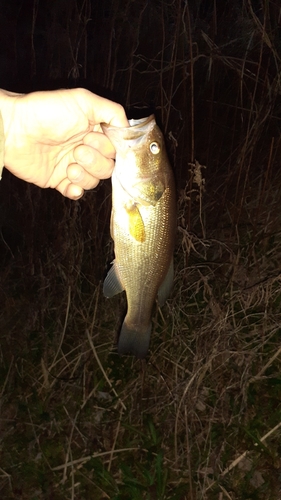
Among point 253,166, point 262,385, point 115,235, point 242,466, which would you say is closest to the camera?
point 115,235

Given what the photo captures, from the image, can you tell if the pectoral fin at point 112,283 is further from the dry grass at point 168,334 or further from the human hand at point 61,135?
the dry grass at point 168,334

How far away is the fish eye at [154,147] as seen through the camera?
70.4 inches

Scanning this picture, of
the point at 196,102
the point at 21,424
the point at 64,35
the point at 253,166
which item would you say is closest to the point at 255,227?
the point at 253,166

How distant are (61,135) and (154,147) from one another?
0.38 m

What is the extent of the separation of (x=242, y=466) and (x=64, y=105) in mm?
2535

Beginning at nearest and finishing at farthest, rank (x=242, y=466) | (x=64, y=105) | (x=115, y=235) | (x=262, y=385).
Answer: (x=64, y=105) → (x=115, y=235) → (x=242, y=466) → (x=262, y=385)

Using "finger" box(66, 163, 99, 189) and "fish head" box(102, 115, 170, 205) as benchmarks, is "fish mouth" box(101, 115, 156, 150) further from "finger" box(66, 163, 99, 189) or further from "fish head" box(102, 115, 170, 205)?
"finger" box(66, 163, 99, 189)

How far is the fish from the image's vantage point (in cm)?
178

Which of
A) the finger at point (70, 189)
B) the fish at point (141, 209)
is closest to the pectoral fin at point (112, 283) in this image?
the fish at point (141, 209)

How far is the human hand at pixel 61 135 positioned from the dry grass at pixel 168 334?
966mm

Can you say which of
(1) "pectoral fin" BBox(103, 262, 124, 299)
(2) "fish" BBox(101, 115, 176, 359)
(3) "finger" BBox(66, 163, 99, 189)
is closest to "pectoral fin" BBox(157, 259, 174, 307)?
(2) "fish" BBox(101, 115, 176, 359)

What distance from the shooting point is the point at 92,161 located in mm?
1836

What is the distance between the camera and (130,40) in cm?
365

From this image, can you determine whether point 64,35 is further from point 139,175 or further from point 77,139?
point 139,175
